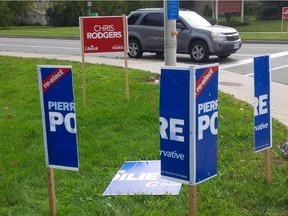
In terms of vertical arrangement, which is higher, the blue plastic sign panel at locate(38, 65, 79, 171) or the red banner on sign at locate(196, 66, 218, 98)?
the red banner on sign at locate(196, 66, 218, 98)

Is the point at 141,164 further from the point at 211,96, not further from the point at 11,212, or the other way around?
the point at 211,96

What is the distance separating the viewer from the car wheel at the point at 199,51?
15273 mm

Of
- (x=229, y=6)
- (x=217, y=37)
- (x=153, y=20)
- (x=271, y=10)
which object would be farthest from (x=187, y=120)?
(x=271, y=10)

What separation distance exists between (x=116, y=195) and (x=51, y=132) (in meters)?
0.97

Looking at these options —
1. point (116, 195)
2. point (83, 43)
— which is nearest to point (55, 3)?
point (83, 43)

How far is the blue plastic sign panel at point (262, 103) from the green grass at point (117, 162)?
1.48 feet

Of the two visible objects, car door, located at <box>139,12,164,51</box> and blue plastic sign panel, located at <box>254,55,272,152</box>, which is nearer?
blue plastic sign panel, located at <box>254,55,272,152</box>

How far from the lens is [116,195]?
171 inches

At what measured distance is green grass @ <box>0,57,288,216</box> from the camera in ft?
13.6

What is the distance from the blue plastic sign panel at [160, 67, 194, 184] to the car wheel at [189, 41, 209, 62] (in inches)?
479

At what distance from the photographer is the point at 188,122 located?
10.5ft

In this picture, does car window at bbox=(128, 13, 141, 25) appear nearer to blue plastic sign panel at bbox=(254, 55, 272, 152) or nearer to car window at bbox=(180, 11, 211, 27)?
car window at bbox=(180, 11, 211, 27)

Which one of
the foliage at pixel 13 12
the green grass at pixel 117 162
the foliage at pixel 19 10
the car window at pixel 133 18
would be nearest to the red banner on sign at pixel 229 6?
the foliage at pixel 13 12

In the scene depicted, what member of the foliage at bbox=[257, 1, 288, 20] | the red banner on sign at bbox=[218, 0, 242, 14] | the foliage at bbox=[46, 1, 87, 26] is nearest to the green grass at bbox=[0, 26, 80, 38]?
the foliage at bbox=[46, 1, 87, 26]
